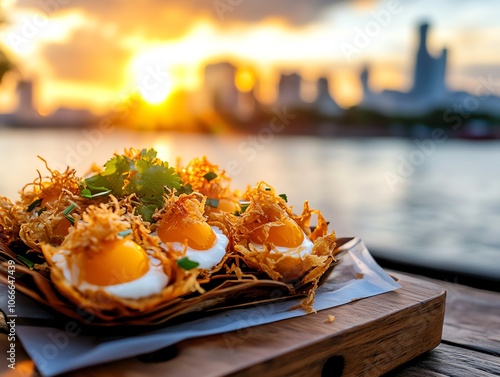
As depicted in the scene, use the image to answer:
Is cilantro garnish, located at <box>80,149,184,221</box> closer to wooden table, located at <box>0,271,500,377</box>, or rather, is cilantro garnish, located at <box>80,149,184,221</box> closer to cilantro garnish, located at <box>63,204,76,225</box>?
cilantro garnish, located at <box>63,204,76,225</box>

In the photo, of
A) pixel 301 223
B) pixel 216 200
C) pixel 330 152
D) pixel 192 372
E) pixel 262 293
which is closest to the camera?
pixel 192 372

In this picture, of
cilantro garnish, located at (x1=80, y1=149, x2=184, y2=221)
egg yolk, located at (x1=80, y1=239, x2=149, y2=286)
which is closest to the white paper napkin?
egg yolk, located at (x1=80, y1=239, x2=149, y2=286)

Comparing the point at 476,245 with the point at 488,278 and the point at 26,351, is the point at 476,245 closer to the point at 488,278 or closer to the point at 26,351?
the point at 488,278

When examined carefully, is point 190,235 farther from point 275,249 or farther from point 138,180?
point 138,180

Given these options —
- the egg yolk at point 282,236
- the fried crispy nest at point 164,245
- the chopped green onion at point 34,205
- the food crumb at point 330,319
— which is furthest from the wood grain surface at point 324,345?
the chopped green onion at point 34,205

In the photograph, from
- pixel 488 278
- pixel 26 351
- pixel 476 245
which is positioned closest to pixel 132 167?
pixel 26 351

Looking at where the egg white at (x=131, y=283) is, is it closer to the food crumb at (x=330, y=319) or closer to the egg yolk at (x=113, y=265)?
the egg yolk at (x=113, y=265)

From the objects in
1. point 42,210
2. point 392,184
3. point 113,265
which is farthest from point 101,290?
point 392,184

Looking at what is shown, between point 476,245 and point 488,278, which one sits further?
point 476,245
